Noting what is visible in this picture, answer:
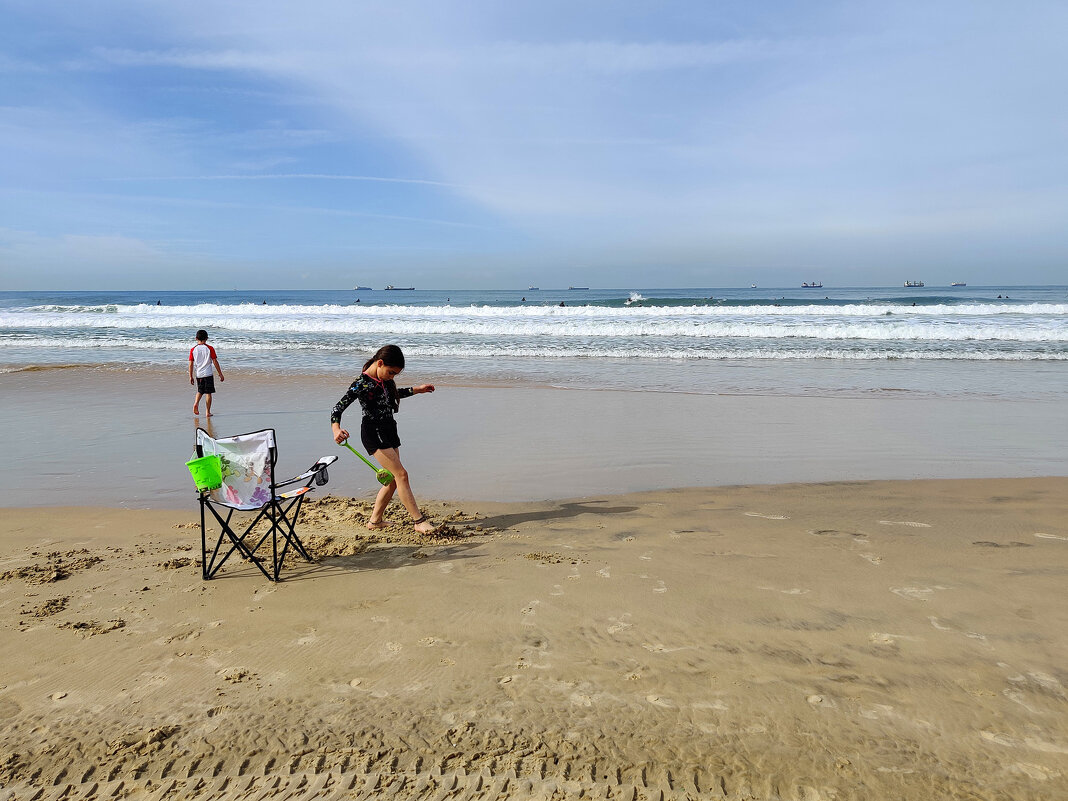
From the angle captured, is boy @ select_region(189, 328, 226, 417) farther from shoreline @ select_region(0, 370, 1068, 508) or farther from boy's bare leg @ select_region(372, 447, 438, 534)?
boy's bare leg @ select_region(372, 447, 438, 534)

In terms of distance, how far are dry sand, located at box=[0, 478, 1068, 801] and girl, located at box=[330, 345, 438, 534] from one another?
22 centimetres

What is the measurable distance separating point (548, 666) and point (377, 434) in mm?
2722

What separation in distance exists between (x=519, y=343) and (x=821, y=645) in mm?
20812

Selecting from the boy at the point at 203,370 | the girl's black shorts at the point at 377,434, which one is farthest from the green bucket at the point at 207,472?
the boy at the point at 203,370

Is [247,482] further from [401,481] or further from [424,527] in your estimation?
[424,527]

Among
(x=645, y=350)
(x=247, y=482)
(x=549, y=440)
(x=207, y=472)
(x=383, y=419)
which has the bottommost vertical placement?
(x=549, y=440)

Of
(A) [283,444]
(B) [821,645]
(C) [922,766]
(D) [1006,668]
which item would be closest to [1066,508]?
(D) [1006,668]

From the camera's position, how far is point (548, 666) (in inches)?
126

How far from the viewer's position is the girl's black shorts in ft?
17.6

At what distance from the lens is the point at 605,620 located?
368 cm

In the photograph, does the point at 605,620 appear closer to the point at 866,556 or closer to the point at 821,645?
the point at 821,645

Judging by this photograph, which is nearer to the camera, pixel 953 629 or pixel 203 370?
pixel 953 629

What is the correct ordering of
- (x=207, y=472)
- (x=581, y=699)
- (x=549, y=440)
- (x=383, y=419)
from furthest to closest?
1. (x=549, y=440)
2. (x=383, y=419)
3. (x=207, y=472)
4. (x=581, y=699)

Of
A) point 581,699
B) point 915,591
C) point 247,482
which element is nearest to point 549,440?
point 247,482
